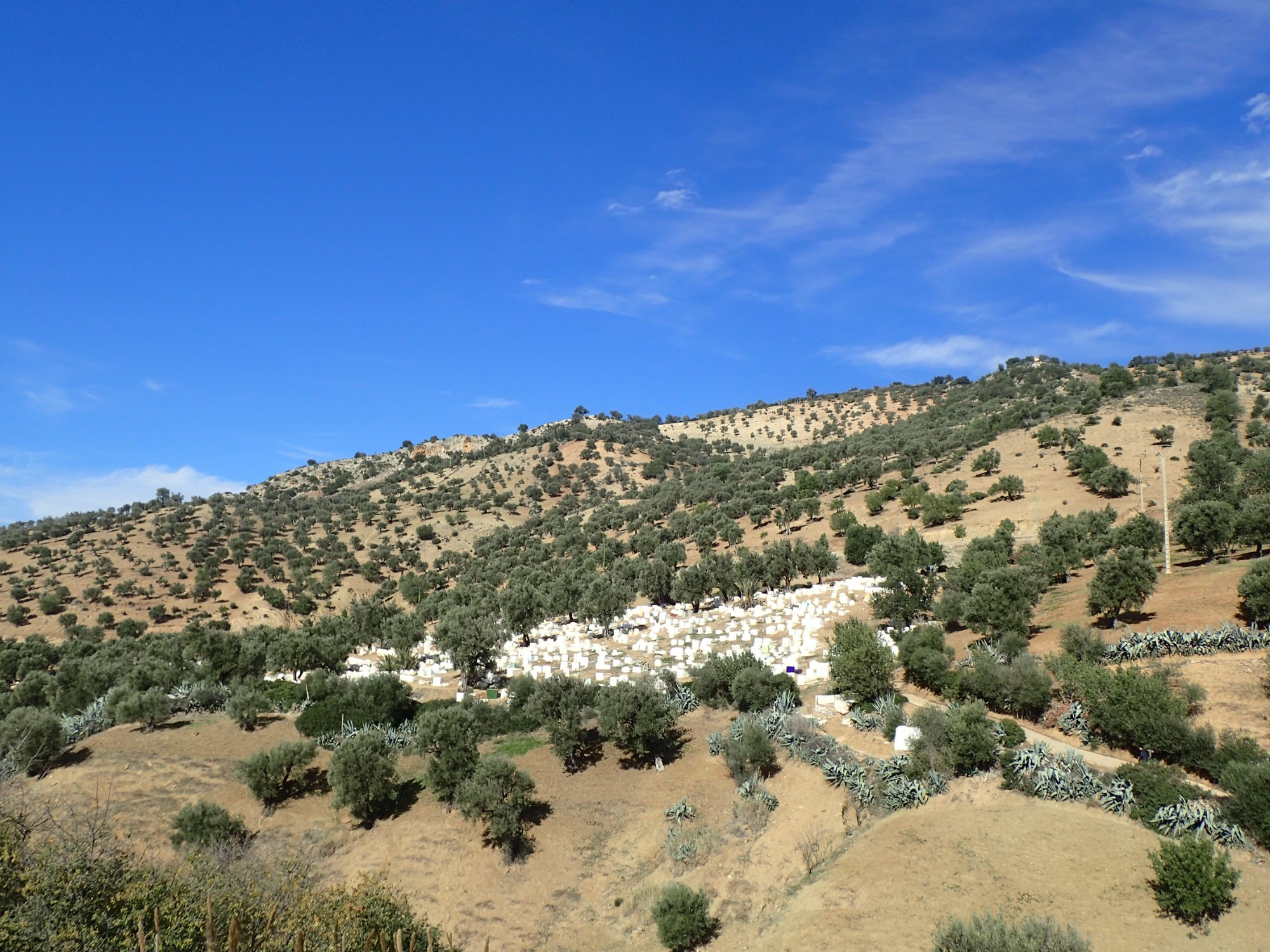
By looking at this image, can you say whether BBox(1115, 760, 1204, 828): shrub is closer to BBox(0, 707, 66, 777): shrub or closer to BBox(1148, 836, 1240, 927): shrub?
BBox(1148, 836, 1240, 927): shrub

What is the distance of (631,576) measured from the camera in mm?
48625

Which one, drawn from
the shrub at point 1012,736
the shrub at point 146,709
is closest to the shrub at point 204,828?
the shrub at point 146,709

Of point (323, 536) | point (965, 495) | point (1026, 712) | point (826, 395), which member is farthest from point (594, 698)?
point (826, 395)

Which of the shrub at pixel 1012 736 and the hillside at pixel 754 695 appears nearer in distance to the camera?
the hillside at pixel 754 695

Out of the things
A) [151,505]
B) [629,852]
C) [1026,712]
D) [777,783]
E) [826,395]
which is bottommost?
[629,852]

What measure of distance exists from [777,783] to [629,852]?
12.9 ft

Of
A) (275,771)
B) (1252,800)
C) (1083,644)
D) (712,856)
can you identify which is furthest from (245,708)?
(1252,800)

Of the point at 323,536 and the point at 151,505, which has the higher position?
the point at 151,505

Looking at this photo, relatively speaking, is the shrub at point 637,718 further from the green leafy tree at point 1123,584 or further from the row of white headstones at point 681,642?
the green leafy tree at point 1123,584

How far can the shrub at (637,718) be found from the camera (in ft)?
67.3

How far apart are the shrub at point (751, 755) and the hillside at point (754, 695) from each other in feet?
0.50

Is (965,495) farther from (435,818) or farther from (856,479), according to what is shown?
(435,818)

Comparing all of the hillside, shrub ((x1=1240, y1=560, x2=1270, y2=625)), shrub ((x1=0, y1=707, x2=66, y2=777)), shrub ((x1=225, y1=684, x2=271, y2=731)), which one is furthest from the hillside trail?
shrub ((x1=0, y1=707, x2=66, y2=777))

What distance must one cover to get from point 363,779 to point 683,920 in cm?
977
